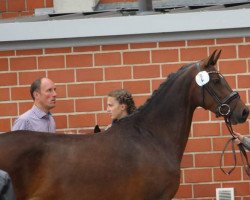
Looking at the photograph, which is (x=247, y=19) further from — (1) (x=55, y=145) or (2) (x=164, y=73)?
(1) (x=55, y=145)

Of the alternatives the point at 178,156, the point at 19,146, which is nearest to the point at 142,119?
the point at 178,156

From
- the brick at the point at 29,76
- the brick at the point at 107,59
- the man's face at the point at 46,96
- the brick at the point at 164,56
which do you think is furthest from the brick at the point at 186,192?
the brick at the point at 29,76

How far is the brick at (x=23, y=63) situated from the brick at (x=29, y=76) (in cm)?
5

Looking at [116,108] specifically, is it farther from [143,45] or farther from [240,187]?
[240,187]

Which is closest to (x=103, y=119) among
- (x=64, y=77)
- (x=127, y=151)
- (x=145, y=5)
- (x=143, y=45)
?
(x=64, y=77)

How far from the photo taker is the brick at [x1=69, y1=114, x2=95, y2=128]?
404 inches

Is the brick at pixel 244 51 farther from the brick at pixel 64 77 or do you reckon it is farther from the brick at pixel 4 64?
the brick at pixel 4 64

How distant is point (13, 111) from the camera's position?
10305 mm

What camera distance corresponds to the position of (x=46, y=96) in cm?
949

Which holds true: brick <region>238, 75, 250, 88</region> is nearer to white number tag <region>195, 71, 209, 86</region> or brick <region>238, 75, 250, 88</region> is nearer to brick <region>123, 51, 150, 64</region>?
brick <region>123, 51, 150, 64</region>

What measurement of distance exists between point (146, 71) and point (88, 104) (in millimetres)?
602

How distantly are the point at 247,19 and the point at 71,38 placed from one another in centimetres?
160

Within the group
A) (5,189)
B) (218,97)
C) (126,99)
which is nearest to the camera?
(5,189)

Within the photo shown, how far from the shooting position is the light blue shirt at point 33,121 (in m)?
9.40
